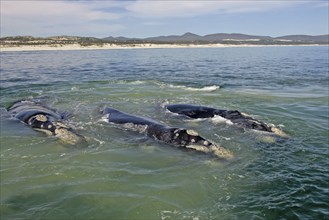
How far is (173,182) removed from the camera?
9.70m

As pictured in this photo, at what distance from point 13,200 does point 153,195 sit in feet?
11.3

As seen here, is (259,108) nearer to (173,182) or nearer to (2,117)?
(173,182)

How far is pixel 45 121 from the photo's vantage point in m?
15.0

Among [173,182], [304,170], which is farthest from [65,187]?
[304,170]

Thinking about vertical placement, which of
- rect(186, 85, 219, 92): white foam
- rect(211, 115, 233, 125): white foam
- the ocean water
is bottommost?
rect(186, 85, 219, 92): white foam

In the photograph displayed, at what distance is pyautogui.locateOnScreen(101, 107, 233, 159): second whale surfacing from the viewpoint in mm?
11750

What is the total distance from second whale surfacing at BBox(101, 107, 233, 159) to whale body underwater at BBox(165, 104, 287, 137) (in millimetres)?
3002

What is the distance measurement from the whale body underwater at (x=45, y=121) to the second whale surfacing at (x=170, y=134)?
2222mm

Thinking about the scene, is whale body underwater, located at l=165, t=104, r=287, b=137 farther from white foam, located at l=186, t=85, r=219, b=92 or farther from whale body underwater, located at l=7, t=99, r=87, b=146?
white foam, located at l=186, t=85, r=219, b=92

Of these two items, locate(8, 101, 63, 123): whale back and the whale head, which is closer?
the whale head

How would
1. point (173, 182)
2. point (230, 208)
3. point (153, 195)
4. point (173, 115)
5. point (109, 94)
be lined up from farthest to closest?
point (109, 94)
point (173, 115)
point (173, 182)
point (153, 195)
point (230, 208)

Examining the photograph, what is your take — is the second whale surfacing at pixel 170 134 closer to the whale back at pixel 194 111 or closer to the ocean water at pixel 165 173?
the ocean water at pixel 165 173

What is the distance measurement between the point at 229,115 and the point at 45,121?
8.10 m

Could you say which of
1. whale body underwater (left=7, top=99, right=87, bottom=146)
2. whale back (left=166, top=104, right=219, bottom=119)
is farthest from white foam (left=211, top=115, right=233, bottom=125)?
whale body underwater (left=7, top=99, right=87, bottom=146)
